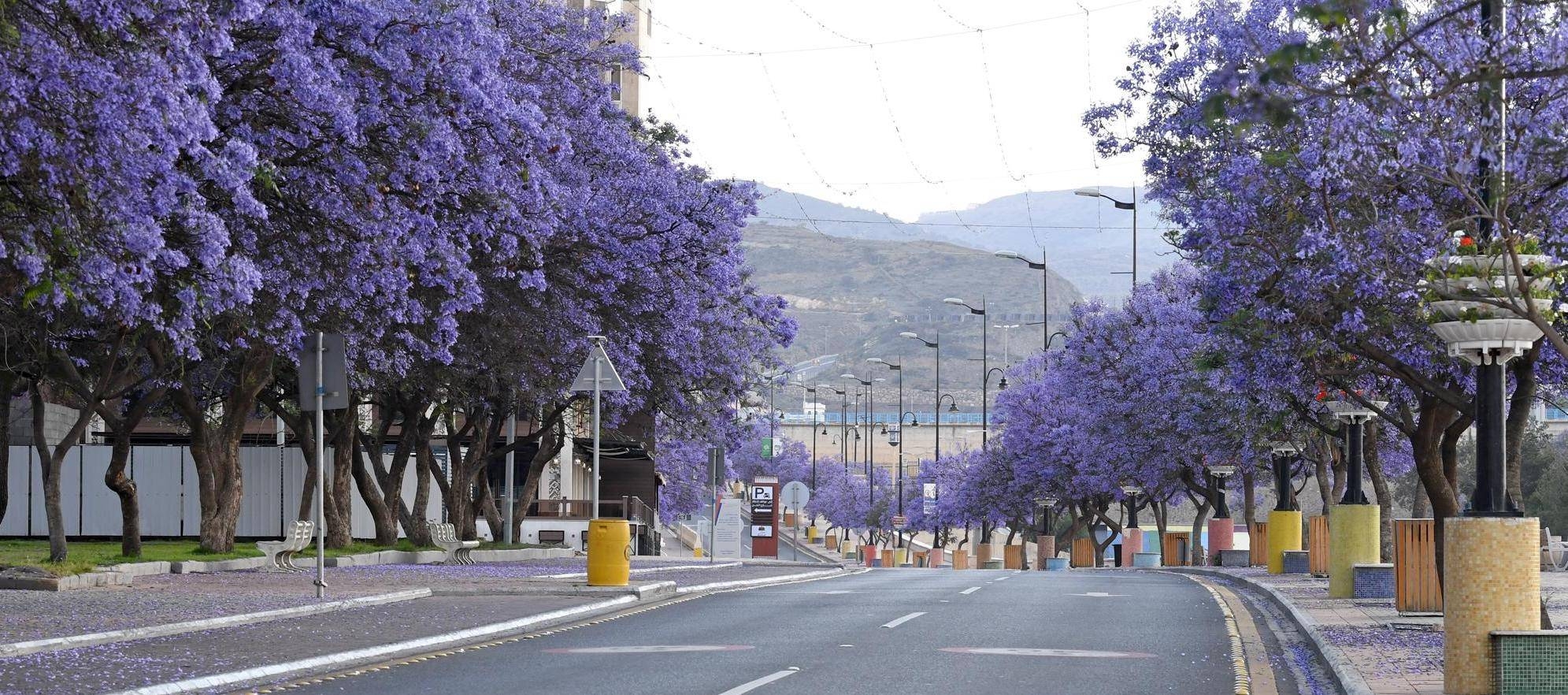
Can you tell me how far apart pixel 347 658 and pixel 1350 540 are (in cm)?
1410

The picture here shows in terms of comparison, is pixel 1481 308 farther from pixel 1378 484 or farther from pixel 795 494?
pixel 795 494

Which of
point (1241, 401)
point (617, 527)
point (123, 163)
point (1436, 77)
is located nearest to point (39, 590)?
point (617, 527)

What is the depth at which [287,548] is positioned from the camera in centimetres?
3022

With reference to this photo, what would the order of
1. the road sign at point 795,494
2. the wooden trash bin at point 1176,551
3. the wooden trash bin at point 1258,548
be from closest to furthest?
the wooden trash bin at point 1258,548, the road sign at point 795,494, the wooden trash bin at point 1176,551

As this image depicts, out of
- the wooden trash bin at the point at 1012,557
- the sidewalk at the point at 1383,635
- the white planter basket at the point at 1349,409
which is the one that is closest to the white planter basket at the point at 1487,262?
the sidewalk at the point at 1383,635

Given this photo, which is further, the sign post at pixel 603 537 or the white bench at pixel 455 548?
the white bench at pixel 455 548

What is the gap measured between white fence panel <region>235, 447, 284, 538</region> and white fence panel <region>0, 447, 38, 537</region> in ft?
16.2

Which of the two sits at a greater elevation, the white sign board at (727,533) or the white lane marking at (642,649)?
the white lane marking at (642,649)

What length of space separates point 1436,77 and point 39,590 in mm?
16617

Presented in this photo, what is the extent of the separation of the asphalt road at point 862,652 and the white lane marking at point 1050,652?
16 mm

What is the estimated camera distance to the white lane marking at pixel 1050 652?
15086mm

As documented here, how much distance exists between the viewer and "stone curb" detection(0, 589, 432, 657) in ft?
46.5

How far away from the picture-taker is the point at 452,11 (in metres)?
19.1

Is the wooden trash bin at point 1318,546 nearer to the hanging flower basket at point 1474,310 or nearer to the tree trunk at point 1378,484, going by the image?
the tree trunk at point 1378,484
